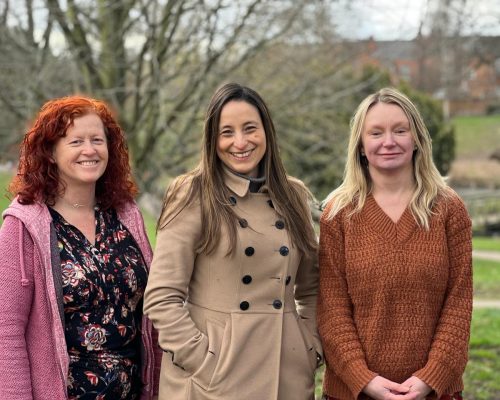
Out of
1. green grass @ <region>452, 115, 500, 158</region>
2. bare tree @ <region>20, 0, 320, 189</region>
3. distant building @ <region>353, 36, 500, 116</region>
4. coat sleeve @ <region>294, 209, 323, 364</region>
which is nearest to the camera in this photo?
coat sleeve @ <region>294, 209, 323, 364</region>

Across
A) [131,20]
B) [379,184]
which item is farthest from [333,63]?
[379,184]

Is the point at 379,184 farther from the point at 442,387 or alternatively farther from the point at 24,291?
the point at 24,291

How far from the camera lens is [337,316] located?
314 centimetres

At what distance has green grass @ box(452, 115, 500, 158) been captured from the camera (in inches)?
1662

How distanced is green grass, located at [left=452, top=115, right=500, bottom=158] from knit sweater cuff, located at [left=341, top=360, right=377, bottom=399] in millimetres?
37687

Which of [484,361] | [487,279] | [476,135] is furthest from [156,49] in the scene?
[476,135]

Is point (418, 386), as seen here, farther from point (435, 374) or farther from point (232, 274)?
point (232, 274)

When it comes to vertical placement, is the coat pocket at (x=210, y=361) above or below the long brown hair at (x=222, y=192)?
below

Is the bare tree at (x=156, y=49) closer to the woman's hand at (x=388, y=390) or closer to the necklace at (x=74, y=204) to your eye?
the necklace at (x=74, y=204)

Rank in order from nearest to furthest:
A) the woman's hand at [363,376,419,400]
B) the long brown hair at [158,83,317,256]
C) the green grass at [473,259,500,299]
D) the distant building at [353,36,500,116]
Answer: the woman's hand at [363,376,419,400] → the long brown hair at [158,83,317,256] → the green grass at [473,259,500,299] → the distant building at [353,36,500,116]

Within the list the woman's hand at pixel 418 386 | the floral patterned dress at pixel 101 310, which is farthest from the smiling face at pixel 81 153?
the woman's hand at pixel 418 386

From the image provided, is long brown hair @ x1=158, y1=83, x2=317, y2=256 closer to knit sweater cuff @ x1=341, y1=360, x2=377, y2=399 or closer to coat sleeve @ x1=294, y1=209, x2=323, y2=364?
coat sleeve @ x1=294, y1=209, x2=323, y2=364

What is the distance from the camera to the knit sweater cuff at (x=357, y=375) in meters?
3.05

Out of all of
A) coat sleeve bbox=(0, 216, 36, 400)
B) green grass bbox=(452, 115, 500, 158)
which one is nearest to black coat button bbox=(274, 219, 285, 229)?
coat sleeve bbox=(0, 216, 36, 400)
